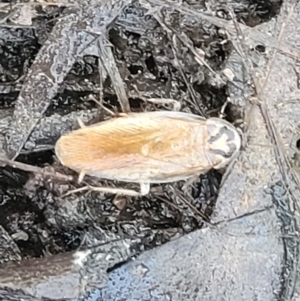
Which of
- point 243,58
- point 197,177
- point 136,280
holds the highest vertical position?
point 243,58

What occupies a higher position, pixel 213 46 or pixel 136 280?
pixel 213 46

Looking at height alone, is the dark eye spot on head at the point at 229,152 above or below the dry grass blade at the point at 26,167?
below

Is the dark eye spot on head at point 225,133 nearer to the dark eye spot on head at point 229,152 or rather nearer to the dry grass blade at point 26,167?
the dark eye spot on head at point 229,152

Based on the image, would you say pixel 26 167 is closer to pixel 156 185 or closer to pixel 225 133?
pixel 156 185

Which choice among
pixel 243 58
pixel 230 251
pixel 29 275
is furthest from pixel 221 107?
pixel 29 275

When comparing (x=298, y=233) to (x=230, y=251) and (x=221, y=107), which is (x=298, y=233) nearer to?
(x=230, y=251)

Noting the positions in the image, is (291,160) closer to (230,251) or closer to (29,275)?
(230,251)

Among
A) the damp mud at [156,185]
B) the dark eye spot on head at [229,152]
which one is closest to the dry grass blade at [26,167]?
the damp mud at [156,185]
